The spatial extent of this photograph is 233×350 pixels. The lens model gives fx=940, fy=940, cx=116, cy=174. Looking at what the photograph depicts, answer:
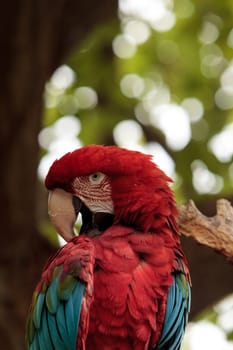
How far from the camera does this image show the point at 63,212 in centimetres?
268

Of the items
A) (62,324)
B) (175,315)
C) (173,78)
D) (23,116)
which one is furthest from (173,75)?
(62,324)

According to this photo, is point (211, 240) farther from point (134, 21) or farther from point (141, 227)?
point (134, 21)

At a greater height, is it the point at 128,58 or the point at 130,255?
the point at 128,58

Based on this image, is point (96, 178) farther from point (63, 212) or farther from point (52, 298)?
point (52, 298)

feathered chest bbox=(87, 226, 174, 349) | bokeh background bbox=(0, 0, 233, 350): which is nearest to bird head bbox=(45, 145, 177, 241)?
feathered chest bbox=(87, 226, 174, 349)

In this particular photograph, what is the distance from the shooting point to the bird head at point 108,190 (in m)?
2.61

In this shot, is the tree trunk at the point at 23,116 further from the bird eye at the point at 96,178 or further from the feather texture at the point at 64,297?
the feather texture at the point at 64,297

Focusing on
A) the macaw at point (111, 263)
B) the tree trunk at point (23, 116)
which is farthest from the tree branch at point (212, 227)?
the tree trunk at point (23, 116)

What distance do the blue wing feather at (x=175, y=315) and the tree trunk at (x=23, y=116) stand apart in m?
1.70

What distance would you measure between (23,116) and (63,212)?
1501mm

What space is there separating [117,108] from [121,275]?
106 inches

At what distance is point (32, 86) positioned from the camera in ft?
13.5

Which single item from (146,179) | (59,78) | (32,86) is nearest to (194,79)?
(59,78)

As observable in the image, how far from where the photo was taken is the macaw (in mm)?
2469
